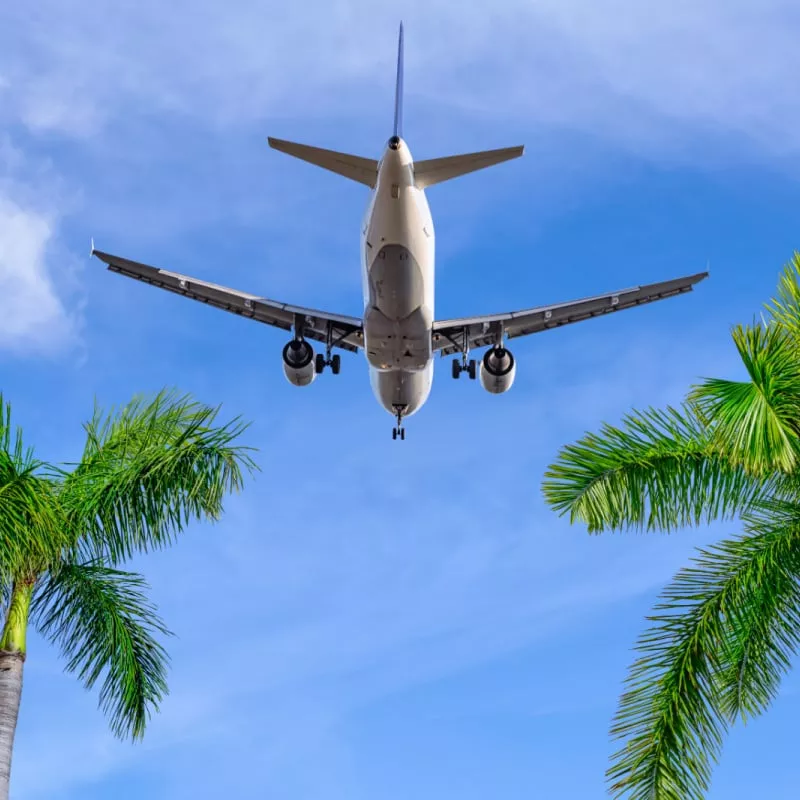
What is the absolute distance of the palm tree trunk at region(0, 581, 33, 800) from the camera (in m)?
11.8

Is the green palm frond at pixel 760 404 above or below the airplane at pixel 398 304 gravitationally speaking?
below

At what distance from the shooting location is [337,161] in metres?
29.1

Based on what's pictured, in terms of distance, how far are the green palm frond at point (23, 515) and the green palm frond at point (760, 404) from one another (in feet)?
23.0

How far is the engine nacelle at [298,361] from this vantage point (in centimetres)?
3197

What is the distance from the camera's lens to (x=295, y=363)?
32.0 meters

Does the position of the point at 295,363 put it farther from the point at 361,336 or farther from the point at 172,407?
the point at 172,407

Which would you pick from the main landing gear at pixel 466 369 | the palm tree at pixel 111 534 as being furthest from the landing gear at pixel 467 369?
the palm tree at pixel 111 534

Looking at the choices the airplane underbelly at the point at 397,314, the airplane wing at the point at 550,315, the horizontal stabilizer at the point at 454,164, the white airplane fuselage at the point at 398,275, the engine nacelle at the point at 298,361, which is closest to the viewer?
the white airplane fuselage at the point at 398,275

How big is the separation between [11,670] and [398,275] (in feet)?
55.7

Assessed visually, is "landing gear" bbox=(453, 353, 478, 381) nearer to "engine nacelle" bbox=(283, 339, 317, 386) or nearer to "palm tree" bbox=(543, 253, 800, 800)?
"engine nacelle" bbox=(283, 339, 317, 386)

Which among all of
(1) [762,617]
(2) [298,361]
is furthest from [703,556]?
(2) [298,361]

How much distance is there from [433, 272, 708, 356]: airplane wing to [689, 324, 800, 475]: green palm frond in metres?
23.1

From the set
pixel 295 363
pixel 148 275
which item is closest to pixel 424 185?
pixel 295 363

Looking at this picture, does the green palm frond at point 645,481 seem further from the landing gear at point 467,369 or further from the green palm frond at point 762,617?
the landing gear at point 467,369
